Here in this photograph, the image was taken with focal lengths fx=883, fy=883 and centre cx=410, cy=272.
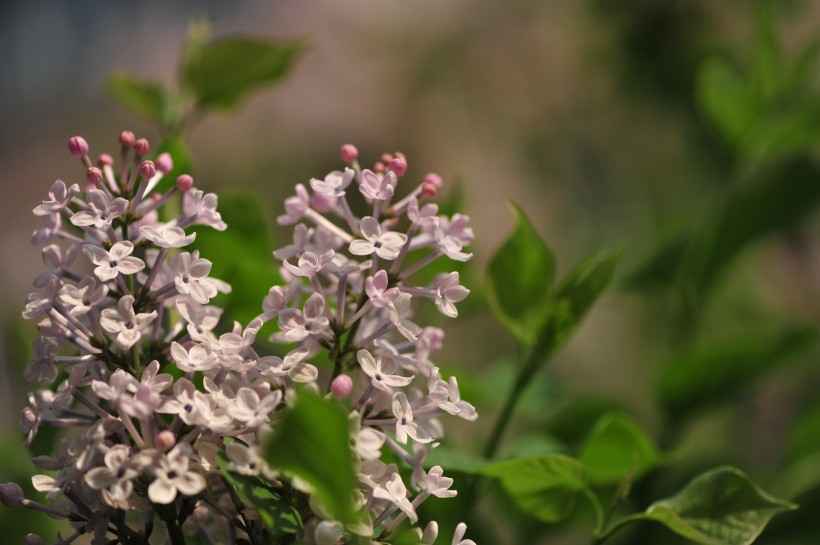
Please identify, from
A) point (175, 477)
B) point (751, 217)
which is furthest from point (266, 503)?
point (751, 217)

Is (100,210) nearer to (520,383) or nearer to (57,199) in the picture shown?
(57,199)

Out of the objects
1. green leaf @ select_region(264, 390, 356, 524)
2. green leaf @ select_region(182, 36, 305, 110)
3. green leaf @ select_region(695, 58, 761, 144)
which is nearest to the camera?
green leaf @ select_region(264, 390, 356, 524)

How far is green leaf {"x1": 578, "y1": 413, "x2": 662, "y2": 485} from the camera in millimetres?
359

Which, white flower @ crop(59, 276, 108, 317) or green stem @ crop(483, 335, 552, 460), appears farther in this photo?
green stem @ crop(483, 335, 552, 460)

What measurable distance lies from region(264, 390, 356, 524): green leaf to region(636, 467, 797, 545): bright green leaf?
0.13 m

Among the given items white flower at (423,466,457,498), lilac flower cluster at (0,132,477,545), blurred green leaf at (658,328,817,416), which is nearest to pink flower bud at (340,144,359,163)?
lilac flower cluster at (0,132,477,545)

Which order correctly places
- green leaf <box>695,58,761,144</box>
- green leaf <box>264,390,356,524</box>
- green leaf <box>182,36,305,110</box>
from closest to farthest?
1. green leaf <box>264,390,356,524</box>
2. green leaf <box>182,36,305,110</box>
3. green leaf <box>695,58,761,144</box>

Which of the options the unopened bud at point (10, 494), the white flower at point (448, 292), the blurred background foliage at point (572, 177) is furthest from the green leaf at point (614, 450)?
the unopened bud at point (10, 494)

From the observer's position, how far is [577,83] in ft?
5.62

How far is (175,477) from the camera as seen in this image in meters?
0.24

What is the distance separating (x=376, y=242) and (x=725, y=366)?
0.28 m

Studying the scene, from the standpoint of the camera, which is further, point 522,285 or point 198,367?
point 522,285

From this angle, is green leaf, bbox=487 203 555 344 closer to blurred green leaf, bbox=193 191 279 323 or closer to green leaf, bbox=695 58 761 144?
blurred green leaf, bbox=193 191 279 323

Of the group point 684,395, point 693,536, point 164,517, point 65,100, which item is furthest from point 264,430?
point 65,100
